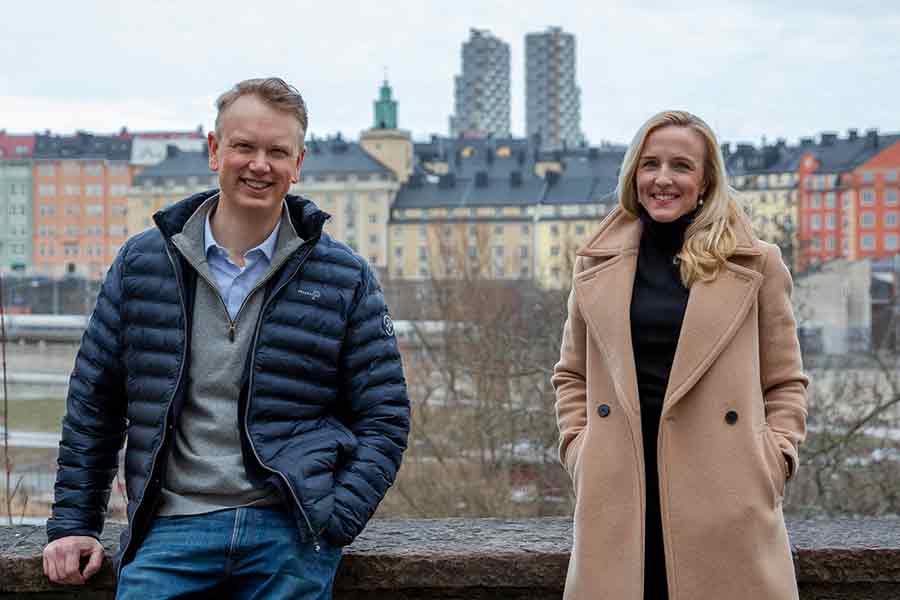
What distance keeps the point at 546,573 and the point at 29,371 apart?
41.2 metres

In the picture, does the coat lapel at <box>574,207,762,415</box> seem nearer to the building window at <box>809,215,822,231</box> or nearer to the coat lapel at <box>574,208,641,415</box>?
the coat lapel at <box>574,208,641,415</box>

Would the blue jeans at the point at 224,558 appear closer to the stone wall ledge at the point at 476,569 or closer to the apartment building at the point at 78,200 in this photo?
the stone wall ledge at the point at 476,569

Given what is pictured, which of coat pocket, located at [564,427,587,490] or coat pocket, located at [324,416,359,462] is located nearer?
coat pocket, located at [324,416,359,462]

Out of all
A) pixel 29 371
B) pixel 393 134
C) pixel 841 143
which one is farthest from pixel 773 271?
pixel 393 134

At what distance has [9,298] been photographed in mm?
56906

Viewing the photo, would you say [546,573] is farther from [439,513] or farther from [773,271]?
[439,513]

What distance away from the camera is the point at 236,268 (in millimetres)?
2543

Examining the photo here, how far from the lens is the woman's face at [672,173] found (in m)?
2.64

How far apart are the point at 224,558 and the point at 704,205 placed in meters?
1.14

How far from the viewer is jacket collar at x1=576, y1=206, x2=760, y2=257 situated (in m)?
2.62

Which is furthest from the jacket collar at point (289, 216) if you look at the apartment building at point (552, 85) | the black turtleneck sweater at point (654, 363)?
the apartment building at point (552, 85)

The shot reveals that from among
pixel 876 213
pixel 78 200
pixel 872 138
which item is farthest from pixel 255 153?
pixel 78 200

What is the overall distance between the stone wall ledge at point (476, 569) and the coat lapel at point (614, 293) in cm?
60

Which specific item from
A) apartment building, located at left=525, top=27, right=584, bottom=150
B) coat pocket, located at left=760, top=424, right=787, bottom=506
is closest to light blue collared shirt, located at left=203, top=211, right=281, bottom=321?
coat pocket, located at left=760, top=424, right=787, bottom=506
